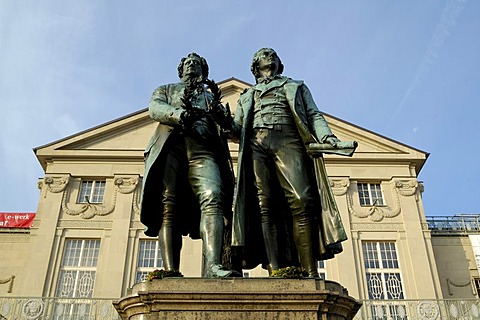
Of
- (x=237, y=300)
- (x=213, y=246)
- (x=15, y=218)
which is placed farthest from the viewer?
(x=15, y=218)

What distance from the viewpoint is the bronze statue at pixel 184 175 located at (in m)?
5.26

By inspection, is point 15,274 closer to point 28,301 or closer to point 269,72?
point 28,301

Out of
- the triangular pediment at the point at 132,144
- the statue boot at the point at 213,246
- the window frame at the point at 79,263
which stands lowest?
the statue boot at the point at 213,246

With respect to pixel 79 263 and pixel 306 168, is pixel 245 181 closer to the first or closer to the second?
pixel 306 168

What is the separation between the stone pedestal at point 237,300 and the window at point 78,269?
21394 mm

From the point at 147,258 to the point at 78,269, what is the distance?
3.36 m

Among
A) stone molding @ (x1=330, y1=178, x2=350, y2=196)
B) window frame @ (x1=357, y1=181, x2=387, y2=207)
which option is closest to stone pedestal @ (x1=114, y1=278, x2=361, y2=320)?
stone molding @ (x1=330, y1=178, x2=350, y2=196)

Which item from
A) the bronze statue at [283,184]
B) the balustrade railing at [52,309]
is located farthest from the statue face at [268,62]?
the balustrade railing at [52,309]

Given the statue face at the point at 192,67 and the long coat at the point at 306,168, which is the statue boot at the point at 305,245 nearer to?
the long coat at the point at 306,168

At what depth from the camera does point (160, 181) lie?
5574 millimetres

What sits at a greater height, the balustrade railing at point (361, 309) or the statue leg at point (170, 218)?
the balustrade railing at point (361, 309)

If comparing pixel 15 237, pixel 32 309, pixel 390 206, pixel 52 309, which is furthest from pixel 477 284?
pixel 15 237

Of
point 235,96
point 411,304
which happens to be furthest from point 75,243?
point 411,304

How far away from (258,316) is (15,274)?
25142 mm
